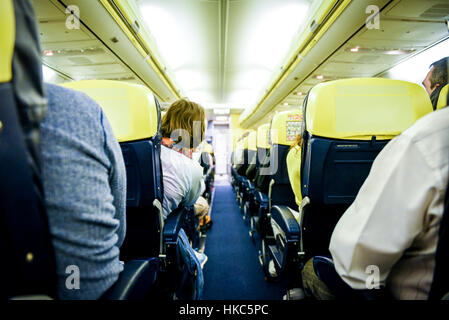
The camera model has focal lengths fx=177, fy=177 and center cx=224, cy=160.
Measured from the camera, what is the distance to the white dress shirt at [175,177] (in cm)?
142

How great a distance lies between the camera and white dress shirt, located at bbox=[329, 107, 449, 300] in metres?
0.54

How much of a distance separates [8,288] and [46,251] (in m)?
0.12

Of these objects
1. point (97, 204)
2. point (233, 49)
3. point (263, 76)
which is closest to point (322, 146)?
point (97, 204)

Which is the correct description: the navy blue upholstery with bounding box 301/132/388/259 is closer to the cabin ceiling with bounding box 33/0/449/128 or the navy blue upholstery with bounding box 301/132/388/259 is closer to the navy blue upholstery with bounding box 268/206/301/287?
the navy blue upholstery with bounding box 268/206/301/287

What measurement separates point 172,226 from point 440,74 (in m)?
2.97

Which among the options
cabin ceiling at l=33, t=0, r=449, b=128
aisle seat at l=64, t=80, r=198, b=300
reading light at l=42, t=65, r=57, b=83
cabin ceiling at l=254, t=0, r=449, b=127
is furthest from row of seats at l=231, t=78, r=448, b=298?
reading light at l=42, t=65, r=57, b=83

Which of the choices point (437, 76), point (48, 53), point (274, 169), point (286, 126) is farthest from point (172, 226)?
point (48, 53)

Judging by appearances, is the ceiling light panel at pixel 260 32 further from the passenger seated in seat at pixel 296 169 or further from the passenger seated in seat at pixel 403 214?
the passenger seated in seat at pixel 403 214

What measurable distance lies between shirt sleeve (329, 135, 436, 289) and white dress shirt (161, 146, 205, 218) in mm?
1098

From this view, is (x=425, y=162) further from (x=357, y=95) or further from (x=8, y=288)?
(x=8, y=288)

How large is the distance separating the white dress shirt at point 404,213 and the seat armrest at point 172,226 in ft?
3.27

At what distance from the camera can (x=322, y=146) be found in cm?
110

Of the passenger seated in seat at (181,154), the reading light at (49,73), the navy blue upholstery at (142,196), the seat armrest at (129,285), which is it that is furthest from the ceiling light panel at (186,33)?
the seat armrest at (129,285)
